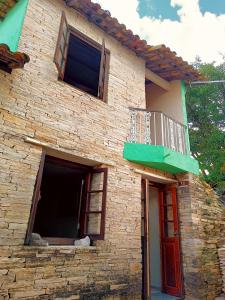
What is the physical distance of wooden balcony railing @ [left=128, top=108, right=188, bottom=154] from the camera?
586 cm

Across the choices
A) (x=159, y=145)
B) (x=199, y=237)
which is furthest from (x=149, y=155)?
(x=199, y=237)

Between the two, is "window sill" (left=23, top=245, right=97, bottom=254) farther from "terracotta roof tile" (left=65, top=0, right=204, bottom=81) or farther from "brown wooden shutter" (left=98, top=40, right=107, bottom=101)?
"terracotta roof tile" (left=65, top=0, right=204, bottom=81)

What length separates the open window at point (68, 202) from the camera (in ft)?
14.6

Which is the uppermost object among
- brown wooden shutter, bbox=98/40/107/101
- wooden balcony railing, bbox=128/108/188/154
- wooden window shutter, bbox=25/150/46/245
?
brown wooden shutter, bbox=98/40/107/101

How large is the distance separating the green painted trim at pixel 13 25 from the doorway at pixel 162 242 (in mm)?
3985

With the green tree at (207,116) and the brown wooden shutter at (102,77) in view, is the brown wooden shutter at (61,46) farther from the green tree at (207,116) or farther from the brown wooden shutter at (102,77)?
the green tree at (207,116)

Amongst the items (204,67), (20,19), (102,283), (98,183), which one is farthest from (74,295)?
(204,67)

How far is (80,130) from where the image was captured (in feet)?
15.6

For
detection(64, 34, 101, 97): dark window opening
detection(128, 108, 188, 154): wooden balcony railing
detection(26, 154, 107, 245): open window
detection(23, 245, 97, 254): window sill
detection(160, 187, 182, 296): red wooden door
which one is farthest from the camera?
detection(64, 34, 101, 97): dark window opening

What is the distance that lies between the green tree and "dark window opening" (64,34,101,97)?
6.56 meters

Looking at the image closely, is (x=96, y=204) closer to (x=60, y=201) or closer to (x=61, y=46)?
(x=60, y=201)

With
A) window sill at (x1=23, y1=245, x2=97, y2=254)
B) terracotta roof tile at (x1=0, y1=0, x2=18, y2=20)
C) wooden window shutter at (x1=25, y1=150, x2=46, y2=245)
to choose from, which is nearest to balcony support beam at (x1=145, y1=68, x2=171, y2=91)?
terracotta roof tile at (x1=0, y1=0, x2=18, y2=20)

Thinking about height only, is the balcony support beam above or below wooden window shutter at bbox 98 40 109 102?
above

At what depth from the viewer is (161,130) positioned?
20.3 feet
